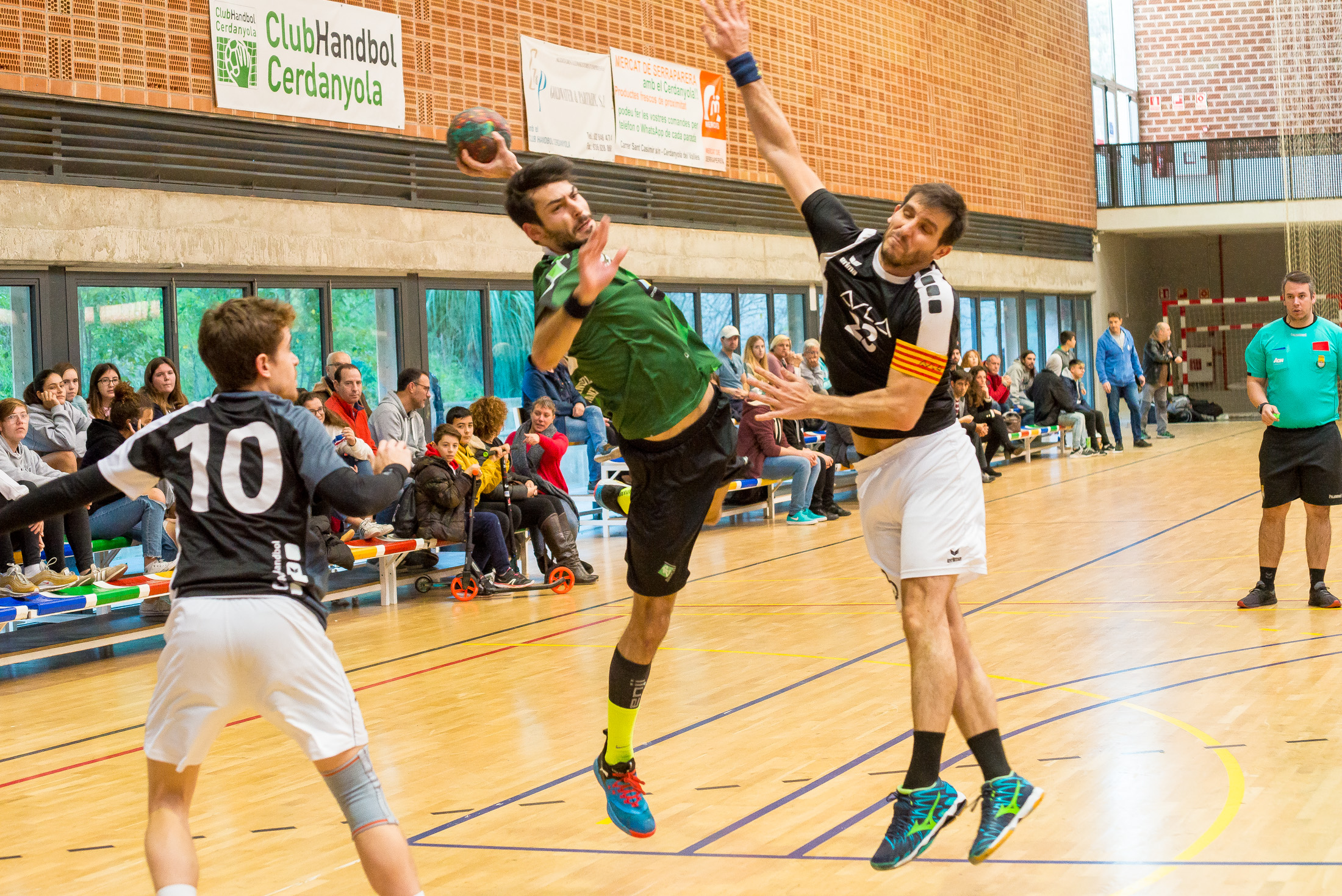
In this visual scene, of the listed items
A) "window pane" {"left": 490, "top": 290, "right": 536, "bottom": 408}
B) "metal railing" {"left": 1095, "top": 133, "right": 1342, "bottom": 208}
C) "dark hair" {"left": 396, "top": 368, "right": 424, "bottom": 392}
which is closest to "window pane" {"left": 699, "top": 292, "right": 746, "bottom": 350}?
"window pane" {"left": 490, "top": 290, "right": 536, "bottom": 408}

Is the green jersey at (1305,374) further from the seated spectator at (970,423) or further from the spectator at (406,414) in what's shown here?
the seated spectator at (970,423)

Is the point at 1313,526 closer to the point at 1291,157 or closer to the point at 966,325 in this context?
the point at 966,325

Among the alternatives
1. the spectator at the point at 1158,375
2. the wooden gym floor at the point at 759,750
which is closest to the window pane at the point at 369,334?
the wooden gym floor at the point at 759,750

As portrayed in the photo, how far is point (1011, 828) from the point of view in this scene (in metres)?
3.65

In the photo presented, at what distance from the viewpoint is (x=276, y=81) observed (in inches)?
445

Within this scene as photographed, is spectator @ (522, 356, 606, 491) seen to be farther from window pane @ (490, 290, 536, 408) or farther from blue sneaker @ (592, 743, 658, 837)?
blue sneaker @ (592, 743, 658, 837)

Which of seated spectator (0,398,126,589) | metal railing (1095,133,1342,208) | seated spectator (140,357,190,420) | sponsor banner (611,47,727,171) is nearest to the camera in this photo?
seated spectator (0,398,126,589)

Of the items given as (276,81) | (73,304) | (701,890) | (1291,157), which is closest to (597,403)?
(701,890)

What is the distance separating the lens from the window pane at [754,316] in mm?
17797

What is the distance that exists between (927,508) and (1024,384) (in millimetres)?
17944

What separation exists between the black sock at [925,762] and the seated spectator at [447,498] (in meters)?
6.15

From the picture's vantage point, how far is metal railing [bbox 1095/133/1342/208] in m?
24.4

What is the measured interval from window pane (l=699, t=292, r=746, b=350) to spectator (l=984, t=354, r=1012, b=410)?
11.2ft

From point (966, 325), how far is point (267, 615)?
21185mm
